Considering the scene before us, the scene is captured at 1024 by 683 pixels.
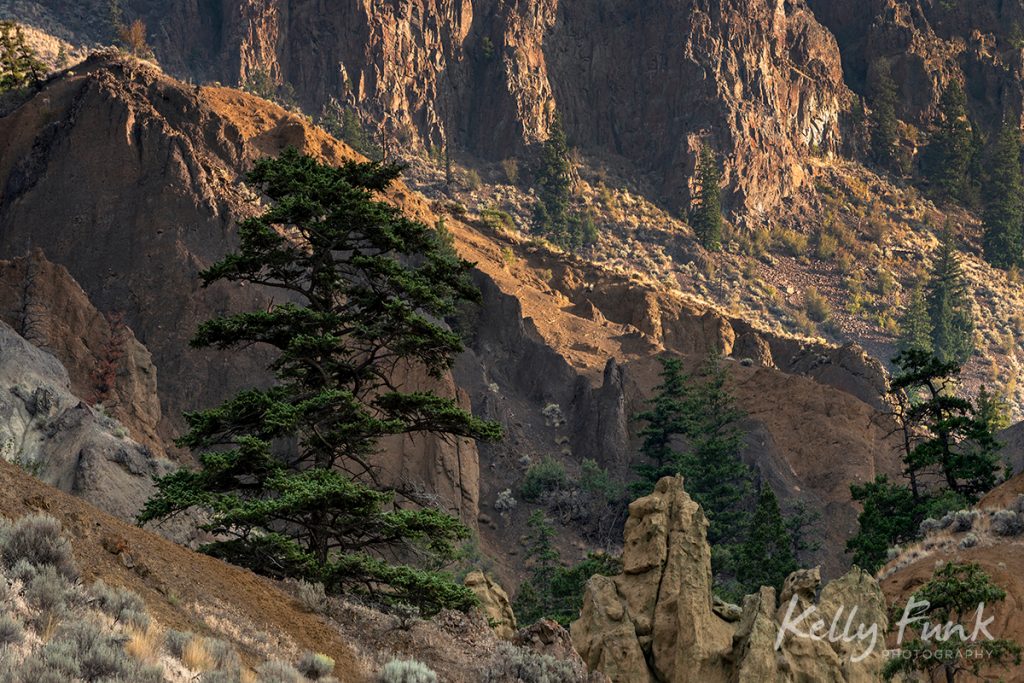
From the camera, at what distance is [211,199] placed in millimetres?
64812

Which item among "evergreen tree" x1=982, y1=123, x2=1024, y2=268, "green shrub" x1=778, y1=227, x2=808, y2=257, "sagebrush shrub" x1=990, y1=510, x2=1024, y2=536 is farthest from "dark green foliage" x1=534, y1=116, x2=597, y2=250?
"sagebrush shrub" x1=990, y1=510, x2=1024, y2=536

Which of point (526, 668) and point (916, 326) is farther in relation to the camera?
point (916, 326)

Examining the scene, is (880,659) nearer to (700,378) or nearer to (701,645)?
(701,645)

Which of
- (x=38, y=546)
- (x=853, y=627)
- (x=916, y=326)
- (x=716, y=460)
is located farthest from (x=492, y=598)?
(x=916, y=326)

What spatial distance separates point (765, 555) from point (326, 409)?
3448cm

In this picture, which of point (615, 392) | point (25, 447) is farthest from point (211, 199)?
point (25, 447)

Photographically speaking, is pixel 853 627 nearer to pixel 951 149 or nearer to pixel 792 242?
pixel 792 242

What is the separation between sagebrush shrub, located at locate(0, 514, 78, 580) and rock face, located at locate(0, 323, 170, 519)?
59.4 feet

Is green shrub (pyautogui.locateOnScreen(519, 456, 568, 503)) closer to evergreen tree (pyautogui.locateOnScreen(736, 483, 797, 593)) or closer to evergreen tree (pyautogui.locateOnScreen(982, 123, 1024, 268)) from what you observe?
evergreen tree (pyautogui.locateOnScreen(736, 483, 797, 593))

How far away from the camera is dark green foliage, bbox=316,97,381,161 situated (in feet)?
380

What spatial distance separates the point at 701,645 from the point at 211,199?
44050 millimetres

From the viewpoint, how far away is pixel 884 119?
536 feet

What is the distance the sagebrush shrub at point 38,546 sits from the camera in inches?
499

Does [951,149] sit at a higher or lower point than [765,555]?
higher
